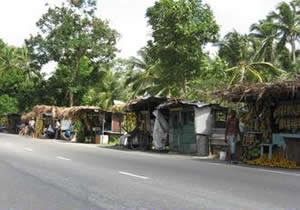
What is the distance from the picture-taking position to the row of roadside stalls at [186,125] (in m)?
23.5

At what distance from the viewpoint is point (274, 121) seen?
720 inches

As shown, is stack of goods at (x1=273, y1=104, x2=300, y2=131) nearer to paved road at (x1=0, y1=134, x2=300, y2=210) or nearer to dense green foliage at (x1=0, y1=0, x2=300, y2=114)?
paved road at (x1=0, y1=134, x2=300, y2=210)

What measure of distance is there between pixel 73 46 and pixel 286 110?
36210mm

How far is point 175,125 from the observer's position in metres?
25.9

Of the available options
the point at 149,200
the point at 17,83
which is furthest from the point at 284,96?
the point at 17,83

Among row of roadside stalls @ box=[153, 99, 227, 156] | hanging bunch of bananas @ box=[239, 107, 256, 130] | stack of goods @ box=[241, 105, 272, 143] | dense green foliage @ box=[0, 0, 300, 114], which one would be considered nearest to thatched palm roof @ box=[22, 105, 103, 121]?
dense green foliage @ box=[0, 0, 300, 114]

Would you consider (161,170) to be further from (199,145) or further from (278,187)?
(199,145)

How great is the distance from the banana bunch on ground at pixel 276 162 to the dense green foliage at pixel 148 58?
11.3 meters

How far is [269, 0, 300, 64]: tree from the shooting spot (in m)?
43.6

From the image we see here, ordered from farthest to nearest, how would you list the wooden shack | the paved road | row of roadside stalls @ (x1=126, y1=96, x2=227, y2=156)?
the wooden shack < row of roadside stalls @ (x1=126, y1=96, x2=227, y2=156) < the paved road

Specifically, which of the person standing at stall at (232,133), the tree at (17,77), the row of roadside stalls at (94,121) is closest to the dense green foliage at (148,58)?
the tree at (17,77)

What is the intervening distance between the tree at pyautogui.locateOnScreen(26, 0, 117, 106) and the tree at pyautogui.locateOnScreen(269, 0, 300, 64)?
18.3m

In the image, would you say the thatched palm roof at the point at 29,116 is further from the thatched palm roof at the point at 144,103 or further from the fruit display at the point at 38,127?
the thatched palm roof at the point at 144,103

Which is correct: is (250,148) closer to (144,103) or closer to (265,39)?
(144,103)
